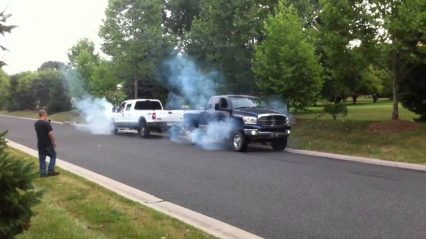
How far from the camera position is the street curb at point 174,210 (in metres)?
6.91

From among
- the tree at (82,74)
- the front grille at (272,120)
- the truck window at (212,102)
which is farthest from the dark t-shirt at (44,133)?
the tree at (82,74)

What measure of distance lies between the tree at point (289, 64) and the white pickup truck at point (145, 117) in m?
5.07

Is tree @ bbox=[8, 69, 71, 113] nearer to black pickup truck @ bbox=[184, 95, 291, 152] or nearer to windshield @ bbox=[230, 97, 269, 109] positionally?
black pickup truck @ bbox=[184, 95, 291, 152]

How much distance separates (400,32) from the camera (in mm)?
17812

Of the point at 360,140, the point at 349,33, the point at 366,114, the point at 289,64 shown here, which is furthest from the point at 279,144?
the point at 366,114

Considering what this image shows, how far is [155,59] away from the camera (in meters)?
36.2

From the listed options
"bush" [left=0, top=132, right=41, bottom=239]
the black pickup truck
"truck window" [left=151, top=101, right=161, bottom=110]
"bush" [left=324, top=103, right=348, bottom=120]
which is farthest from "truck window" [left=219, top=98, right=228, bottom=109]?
"bush" [left=0, top=132, right=41, bottom=239]

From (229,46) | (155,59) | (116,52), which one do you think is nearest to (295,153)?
(229,46)

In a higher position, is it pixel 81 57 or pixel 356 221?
pixel 81 57

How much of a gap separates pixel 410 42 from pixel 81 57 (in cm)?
3845

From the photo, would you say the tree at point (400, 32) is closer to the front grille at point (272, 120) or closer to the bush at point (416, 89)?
the bush at point (416, 89)

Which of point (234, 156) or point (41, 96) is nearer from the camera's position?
point (234, 156)

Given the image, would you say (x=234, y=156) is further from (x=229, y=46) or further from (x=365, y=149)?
(x=229, y=46)

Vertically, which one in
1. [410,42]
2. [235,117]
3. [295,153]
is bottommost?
[295,153]
